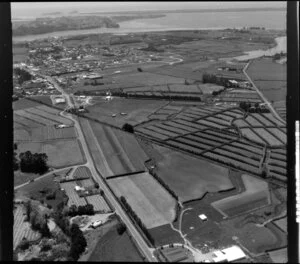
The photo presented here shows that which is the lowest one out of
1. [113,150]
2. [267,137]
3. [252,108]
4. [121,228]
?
[121,228]

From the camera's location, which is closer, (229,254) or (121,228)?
(229,254)

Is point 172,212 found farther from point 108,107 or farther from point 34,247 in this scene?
point 108,107

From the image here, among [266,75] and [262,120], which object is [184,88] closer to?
[266,75]

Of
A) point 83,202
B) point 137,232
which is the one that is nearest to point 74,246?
point 137,232

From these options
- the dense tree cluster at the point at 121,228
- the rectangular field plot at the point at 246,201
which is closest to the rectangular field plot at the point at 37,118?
the dense tree cluster at the point at 121,228

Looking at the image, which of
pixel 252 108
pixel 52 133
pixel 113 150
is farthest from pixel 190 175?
pixel 252 108

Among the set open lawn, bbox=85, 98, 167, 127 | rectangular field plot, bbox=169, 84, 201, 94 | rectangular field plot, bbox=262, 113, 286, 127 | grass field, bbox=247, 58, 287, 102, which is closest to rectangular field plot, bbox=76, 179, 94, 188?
open lawn, bbox=85, 98, 167, 127

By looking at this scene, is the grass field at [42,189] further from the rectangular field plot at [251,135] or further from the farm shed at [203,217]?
the rectangular field plot at [251,135]

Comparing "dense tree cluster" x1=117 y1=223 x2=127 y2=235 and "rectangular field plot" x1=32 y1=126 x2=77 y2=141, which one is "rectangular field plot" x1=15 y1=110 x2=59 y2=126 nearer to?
"rectangular field plot" x1=32 y1=126 x2=77 y2=141
